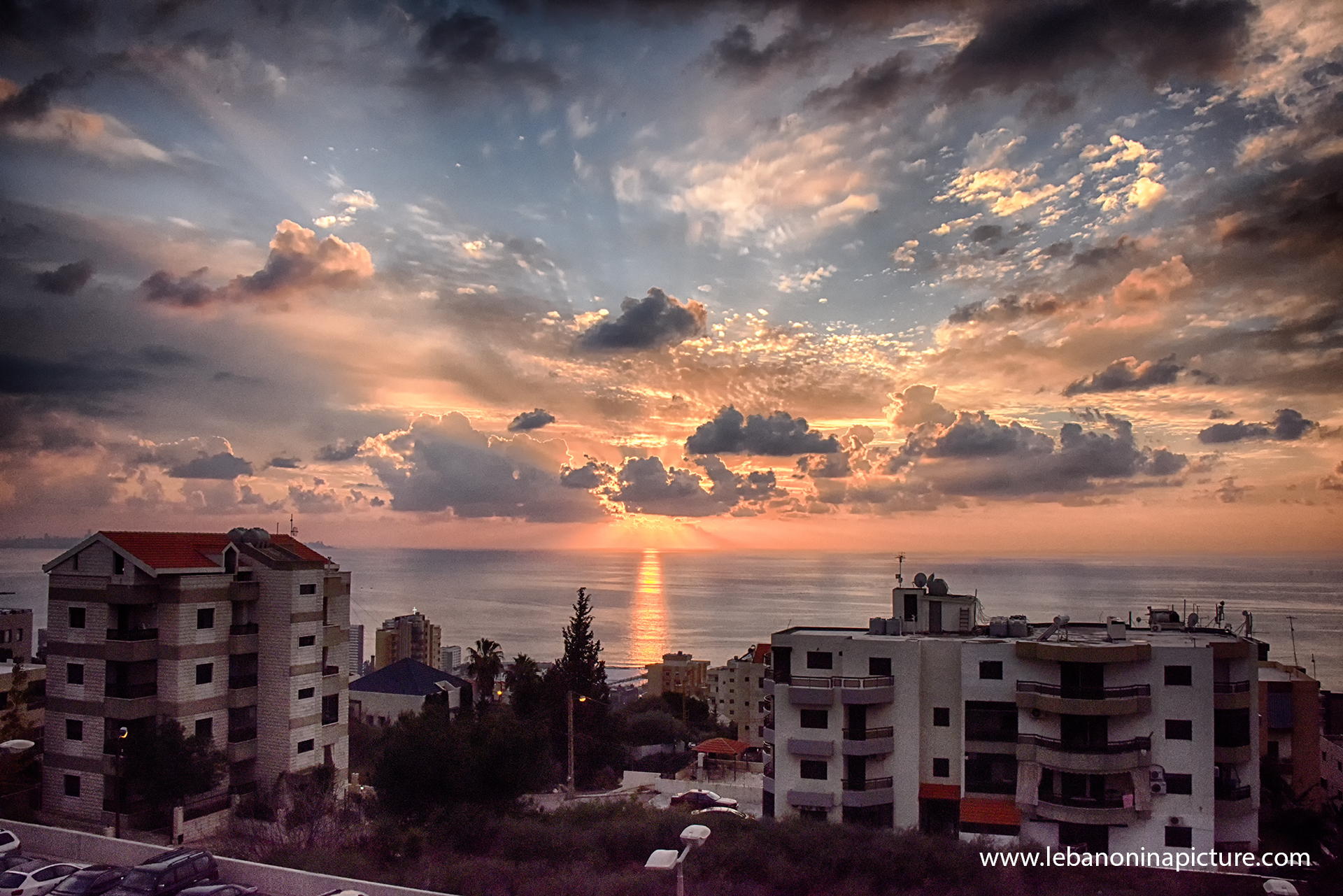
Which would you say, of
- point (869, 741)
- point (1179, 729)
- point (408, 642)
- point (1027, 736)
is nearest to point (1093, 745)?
point (1027, 736)

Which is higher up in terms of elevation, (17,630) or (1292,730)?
(1292,730)

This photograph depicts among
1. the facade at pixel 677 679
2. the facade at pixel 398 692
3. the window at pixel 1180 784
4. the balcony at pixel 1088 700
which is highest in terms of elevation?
the balcony at pixel 1088 700

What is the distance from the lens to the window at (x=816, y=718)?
2350 centimetres

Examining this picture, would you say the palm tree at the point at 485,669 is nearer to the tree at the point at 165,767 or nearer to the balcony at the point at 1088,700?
the tree at the point at 165,767

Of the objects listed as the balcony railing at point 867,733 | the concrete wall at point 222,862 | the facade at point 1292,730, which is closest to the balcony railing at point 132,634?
the concrete wall at point 222,862

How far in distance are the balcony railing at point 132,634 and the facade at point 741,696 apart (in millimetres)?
42127

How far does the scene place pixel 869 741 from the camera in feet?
75.9

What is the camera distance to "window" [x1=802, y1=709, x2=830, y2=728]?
77.1 ft

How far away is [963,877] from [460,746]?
12086 millimetres

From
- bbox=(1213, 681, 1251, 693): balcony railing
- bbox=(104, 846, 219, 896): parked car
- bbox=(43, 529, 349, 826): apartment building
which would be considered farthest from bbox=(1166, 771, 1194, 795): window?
bbox=(43, 529, 349, 826): apartment building

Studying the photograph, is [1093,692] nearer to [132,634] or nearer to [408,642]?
[132,634]

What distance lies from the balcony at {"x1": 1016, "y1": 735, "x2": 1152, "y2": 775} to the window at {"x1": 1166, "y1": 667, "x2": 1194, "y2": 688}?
147cm

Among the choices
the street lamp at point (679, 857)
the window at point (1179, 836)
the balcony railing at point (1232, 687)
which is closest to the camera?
the street lamp at point (679, 857)

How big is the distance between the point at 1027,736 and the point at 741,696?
43497 mm
